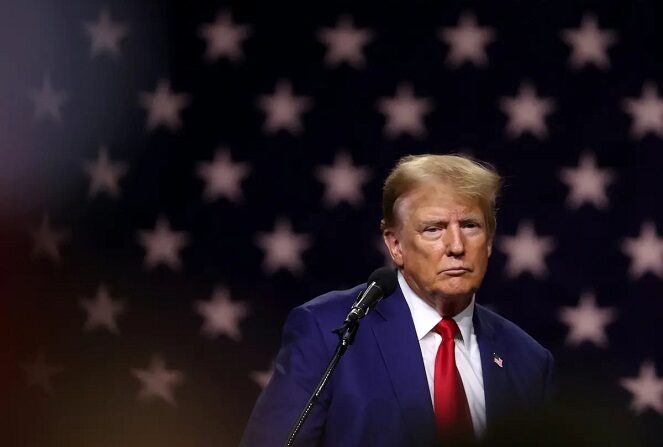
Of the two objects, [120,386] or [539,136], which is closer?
[539,136]

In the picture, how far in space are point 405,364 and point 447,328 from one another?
0.47 ft

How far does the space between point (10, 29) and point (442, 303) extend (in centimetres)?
183

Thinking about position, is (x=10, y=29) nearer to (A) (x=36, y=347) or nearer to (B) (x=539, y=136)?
(A) (x=36, y=347)

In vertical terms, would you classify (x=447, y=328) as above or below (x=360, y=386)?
above

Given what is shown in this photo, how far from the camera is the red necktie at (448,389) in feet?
6.62

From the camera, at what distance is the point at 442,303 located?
83.5 inches

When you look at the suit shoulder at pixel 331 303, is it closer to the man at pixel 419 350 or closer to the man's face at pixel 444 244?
the man at pixel 419 350

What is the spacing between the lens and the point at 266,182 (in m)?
2.89

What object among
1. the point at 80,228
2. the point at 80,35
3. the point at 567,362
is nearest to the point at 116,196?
the point at 80,228

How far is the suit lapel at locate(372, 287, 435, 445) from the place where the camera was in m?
1.99

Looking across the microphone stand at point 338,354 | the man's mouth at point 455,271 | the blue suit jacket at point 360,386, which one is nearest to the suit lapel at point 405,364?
the blue suit jacket at point 360,386

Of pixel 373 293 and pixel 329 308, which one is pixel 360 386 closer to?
pixel 329 308

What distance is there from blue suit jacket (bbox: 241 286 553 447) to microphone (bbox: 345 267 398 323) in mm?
325

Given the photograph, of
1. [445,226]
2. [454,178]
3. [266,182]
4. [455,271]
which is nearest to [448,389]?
[455,271]
